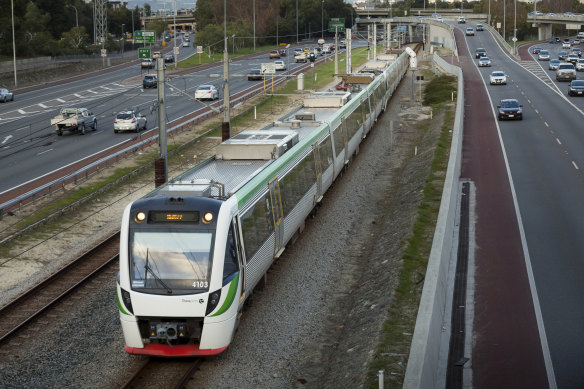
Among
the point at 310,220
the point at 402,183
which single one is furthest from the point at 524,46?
the point at 310,220

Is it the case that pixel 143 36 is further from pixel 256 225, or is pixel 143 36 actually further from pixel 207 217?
pixel 207 217

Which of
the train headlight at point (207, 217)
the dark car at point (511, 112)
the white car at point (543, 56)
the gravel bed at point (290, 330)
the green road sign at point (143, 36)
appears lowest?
the gravel bed at point (290, 330)

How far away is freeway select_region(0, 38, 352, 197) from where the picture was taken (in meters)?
41.4

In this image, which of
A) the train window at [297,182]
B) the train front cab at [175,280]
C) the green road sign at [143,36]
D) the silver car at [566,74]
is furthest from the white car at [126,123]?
the silver car at [566,74]

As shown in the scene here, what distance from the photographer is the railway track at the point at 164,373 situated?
14.5m

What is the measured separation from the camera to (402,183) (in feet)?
111

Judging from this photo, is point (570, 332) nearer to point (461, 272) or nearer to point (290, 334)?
point (461, 272)

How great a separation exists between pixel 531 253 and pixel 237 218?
964 centimetres

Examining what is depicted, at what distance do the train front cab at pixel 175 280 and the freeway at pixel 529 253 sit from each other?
4.82 metres

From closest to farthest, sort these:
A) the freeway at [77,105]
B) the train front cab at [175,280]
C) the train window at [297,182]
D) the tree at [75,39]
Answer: the train front cab at [175,280], the train window at [297,182], the freeway at [77,105], the tree at [75,39]

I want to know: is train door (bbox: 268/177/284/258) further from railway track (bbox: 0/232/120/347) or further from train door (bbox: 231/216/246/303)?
railway track (bbox: 0/232/120/347)

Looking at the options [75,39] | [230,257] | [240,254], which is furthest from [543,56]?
[230,257]

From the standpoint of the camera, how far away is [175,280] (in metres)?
15.0

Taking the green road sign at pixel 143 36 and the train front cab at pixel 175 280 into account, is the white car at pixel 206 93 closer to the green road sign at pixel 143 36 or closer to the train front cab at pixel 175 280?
the green road sign at pixel 143 36
